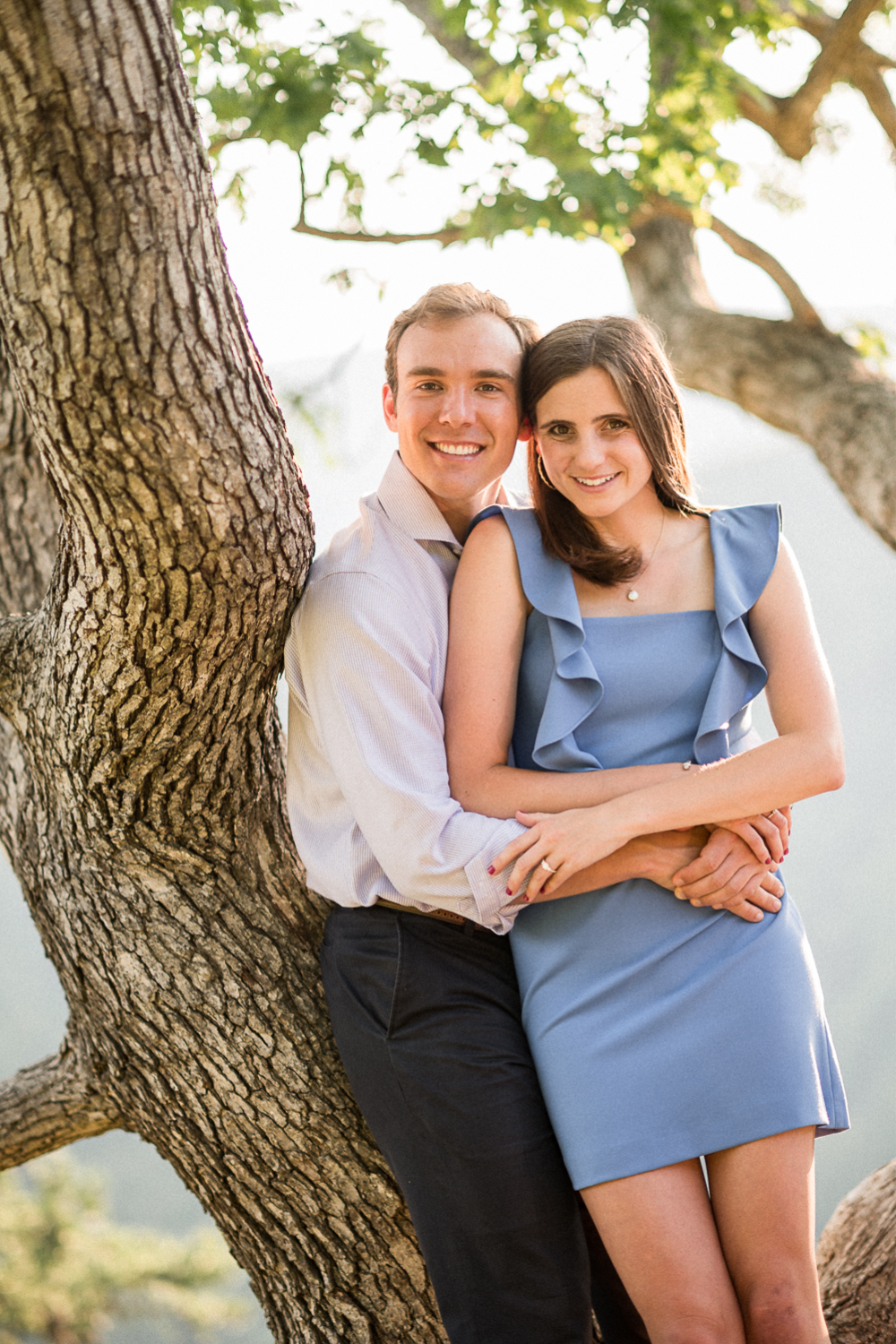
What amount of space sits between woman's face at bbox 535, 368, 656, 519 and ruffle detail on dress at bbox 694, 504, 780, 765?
A: 19 cm

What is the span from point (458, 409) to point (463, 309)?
0.19 metres

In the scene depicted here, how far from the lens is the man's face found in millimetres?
2041

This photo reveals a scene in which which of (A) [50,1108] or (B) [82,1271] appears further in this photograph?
(B) [82,1271]

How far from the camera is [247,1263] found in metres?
2.10

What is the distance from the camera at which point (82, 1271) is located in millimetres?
8234

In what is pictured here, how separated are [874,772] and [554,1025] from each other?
17.8m

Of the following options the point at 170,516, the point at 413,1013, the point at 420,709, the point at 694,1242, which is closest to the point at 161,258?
the point at 170,516

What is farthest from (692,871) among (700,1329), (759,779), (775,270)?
(775,270)

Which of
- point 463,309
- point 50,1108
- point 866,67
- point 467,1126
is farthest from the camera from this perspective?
point 866,67

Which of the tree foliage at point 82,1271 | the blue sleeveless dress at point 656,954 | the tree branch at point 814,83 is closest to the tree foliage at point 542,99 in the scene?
the tree branch at point 814,83

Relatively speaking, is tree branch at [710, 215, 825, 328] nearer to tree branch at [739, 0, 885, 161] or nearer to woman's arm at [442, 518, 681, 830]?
tree branch at [739, 0, 885, 161]

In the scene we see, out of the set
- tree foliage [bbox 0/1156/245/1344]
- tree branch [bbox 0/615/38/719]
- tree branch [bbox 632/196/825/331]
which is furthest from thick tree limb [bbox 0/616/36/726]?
tree foliage [bbox 0/1156/245/1344]

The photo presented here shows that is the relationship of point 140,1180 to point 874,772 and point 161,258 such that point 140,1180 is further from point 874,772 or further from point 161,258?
point 161,258

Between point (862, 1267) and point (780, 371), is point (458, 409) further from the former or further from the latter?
point (780, 371)
